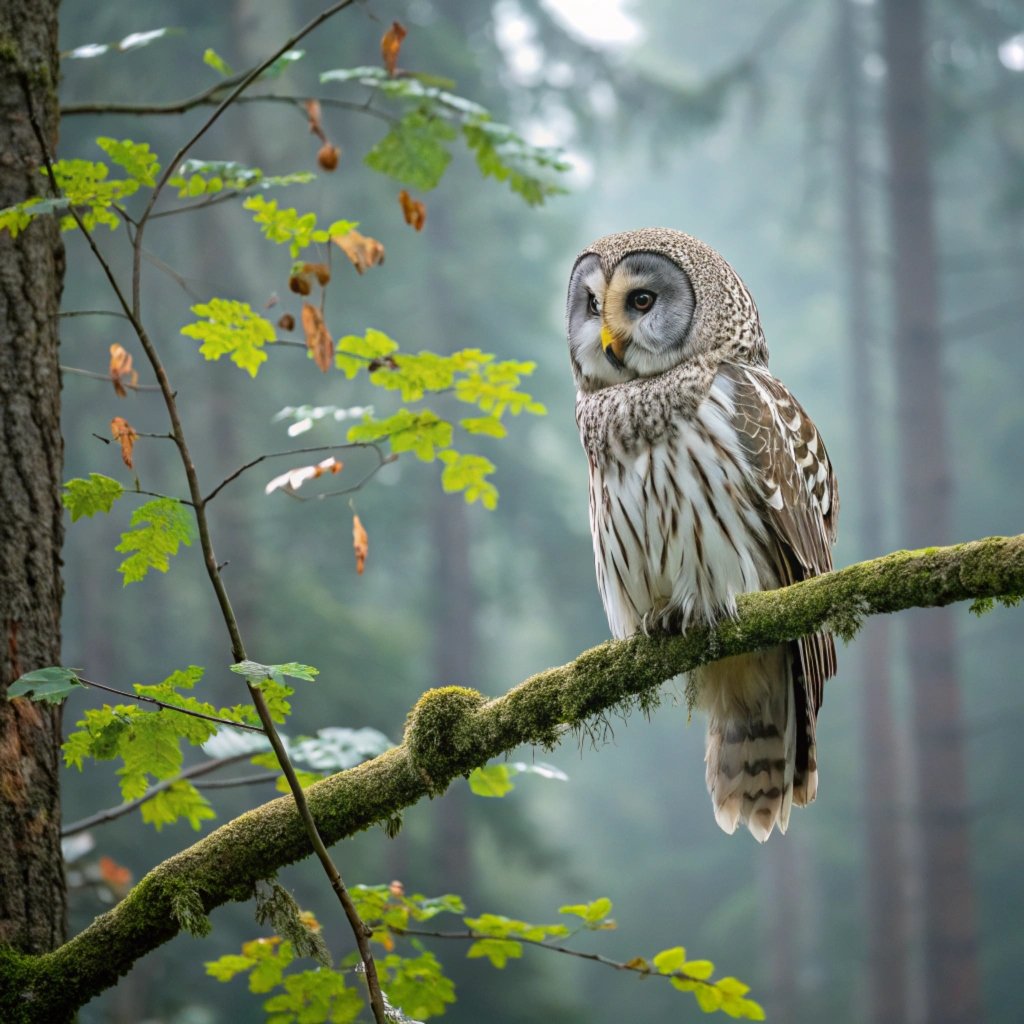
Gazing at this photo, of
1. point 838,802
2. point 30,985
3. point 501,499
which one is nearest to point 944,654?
point 501,499

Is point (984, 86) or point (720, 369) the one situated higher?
point (984, 86)

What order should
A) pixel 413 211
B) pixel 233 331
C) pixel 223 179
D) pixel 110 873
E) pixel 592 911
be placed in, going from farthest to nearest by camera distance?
1. pixel 110 873
2. pixel 413 211
3. pixel 223 179
4. pixel 592 911
5. pixel 233 331

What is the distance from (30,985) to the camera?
2789 mm

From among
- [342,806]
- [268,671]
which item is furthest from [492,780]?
[268,671]

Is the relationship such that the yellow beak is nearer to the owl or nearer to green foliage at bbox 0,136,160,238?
the owl

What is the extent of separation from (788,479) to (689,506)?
0.39m

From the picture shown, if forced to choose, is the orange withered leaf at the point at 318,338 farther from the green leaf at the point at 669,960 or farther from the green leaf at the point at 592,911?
the green leaf at the point at 669,960

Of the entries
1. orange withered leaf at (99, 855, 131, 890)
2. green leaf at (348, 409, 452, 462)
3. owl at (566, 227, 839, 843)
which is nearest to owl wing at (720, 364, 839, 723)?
owl at (566, 227, 839, 843)

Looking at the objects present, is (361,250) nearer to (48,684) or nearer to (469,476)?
(469,476)

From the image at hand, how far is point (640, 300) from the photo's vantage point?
3793 mm

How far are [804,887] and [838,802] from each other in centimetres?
191

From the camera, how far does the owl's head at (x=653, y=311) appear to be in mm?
3689

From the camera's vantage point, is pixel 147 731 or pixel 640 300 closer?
pixel 147 731

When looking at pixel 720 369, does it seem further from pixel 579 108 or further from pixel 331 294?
pixel 579 108
